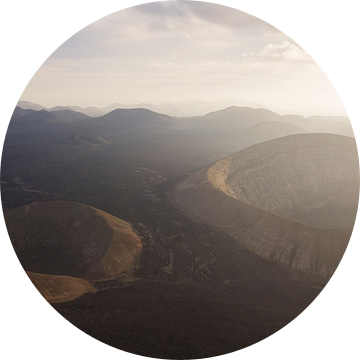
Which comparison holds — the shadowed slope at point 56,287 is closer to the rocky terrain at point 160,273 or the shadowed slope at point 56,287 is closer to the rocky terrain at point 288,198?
the rocky terrain at point 160,273

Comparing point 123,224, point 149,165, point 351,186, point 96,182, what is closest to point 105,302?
point 123,224

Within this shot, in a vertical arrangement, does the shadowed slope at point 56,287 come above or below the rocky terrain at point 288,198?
below

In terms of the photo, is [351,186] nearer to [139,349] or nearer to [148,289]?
[148,289]

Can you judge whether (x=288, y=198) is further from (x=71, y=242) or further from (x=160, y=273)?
(x=71, y=242)

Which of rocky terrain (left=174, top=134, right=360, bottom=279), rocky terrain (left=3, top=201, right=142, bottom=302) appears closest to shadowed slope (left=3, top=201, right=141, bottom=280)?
rocky terrain (left=3, top=201, right=142, bottom=302)

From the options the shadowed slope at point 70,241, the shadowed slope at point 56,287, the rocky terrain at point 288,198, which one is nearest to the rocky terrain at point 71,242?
the shadowed slope at point 70,241
